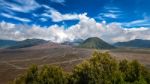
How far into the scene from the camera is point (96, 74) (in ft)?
300

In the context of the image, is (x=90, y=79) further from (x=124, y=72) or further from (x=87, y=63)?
(x=124, y=72)

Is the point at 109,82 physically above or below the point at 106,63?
below

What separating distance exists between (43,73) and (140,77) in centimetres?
3267

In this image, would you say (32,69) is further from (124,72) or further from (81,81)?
(124,72)

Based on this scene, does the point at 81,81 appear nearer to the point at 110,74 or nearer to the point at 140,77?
the point at 110,74

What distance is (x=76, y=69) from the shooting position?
9694cm

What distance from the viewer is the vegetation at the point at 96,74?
9138 centimetres

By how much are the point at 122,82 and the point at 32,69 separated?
3007 cm

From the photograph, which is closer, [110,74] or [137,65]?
[110,74]

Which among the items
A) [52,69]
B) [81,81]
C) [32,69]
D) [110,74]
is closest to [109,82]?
[110,74]

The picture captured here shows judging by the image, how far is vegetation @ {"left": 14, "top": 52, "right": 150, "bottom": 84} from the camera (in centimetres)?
9138

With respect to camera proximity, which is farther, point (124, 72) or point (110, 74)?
point (124, 72)

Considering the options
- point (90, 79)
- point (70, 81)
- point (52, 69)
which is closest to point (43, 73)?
point (52, 69)

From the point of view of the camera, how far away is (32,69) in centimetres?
9656
